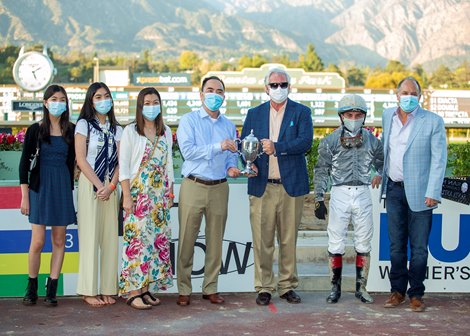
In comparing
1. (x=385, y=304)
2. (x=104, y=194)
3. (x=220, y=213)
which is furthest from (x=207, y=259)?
(x=385, y=304)

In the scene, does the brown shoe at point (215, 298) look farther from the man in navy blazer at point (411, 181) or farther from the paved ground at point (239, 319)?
the man in navy blazer at point (411, 181)

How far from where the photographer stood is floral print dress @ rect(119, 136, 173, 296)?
6.49m

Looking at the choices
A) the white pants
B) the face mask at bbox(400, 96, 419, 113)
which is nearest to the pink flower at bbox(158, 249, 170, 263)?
the white pants

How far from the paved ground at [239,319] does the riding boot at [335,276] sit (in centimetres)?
8

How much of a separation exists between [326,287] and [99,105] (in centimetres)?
287

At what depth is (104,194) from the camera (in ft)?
21.3

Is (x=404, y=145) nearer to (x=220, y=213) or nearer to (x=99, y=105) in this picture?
(x=220, y=213)

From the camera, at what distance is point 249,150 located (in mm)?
6359

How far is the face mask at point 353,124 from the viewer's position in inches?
262

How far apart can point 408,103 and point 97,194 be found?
287 cm

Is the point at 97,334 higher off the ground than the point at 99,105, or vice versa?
the point at 99,105

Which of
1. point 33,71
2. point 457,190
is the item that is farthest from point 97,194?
point 33,71

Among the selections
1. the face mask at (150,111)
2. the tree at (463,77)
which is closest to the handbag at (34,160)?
the face mask at (150,111)

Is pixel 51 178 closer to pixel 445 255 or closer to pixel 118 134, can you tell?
Result: pixel 118 134
